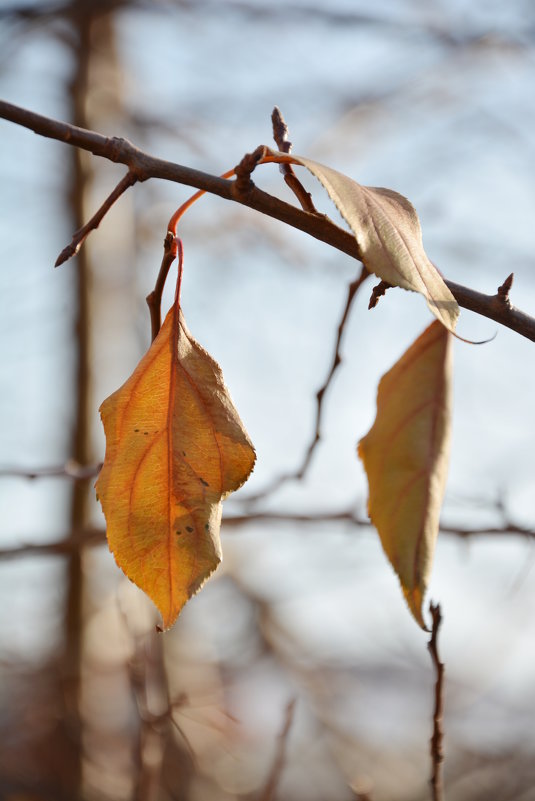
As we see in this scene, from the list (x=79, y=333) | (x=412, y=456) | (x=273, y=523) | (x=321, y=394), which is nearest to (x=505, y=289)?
(x=412, y=456)

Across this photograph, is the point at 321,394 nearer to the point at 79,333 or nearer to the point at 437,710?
the point at 437,710

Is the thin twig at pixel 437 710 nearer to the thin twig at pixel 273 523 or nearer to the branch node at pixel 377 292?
the branch node at pixel 377 292

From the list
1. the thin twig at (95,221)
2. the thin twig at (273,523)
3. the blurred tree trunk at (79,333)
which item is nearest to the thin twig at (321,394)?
the thin twig at (273,523)

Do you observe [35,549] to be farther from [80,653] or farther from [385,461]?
[80,653]

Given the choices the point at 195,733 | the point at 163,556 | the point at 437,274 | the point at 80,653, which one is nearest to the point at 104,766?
the point at 195,733

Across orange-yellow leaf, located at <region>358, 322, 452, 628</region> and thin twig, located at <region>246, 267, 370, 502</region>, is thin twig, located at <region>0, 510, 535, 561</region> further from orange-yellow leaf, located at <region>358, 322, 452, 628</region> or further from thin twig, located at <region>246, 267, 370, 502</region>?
orange-yellow leaf, located at <region>358, 322, 452, 628</region>

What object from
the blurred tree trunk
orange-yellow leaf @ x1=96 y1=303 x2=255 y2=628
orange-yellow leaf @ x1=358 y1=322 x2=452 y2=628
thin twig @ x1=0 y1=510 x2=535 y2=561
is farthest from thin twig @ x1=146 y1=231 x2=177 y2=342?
the blurred tree trunk
